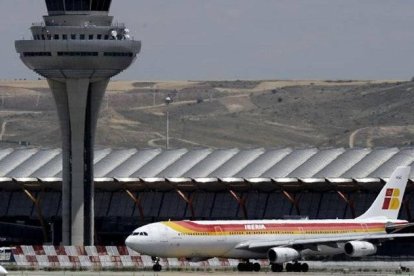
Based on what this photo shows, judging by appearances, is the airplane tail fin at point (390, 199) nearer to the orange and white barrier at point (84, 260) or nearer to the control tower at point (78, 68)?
the orange and white barrier at point (84, 260)

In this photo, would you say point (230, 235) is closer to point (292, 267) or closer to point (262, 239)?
point (262, 239)

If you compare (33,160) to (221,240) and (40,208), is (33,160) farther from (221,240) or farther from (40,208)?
(221,240)

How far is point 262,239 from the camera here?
130 m

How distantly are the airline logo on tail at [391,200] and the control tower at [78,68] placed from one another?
37.9 metres

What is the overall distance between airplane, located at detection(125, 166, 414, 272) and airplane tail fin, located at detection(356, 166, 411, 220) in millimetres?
1511

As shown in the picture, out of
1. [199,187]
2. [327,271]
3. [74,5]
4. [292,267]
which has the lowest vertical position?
[199,187]

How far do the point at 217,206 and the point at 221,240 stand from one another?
51815 millimetres

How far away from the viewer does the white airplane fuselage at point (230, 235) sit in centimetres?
12550

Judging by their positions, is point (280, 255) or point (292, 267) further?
point (292, 267)

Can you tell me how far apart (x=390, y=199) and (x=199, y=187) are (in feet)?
138

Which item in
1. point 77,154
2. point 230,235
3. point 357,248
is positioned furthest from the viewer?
point 77,154

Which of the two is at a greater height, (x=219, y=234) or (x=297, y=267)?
(x=219, y=234)

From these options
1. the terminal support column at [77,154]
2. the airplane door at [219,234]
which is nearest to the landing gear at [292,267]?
the airplane door at [219,234]

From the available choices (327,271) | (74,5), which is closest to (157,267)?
(327,271)
